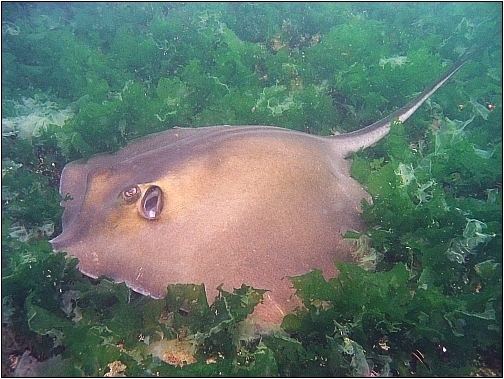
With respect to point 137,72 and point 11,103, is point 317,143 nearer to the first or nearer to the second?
point 137,72

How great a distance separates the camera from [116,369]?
2.55 m

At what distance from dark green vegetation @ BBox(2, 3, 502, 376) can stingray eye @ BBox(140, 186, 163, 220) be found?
1.99ft

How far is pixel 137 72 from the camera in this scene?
6660mm

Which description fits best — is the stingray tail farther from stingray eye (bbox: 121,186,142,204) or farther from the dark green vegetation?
stingray eye (bbox: 121,186,142,204)

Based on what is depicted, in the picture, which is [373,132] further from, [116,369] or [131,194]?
[116,369]

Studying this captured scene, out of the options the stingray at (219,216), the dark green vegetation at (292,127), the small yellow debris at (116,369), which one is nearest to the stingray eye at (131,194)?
the stingray at (219,216)

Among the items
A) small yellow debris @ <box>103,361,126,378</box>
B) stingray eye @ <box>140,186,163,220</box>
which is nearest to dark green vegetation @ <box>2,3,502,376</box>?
small yellow debris @ <box>103,361,126,378</box>

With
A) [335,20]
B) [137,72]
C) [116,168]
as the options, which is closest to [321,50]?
[335,20]

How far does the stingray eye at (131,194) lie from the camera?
3.11 m

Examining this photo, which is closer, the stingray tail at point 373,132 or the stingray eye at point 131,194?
the stingray eye at point 131,194

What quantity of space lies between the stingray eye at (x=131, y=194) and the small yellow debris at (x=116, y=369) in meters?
1.21

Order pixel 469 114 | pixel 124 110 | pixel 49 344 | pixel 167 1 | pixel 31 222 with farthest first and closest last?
pixel 167 1 < pixel 469 114 < pixel 124 110 < pixel 31 222 < pixel 49 344

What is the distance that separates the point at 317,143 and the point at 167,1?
27.2 ft

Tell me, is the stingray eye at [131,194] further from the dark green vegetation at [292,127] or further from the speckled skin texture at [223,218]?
the dark green vegetation at [292,127]
